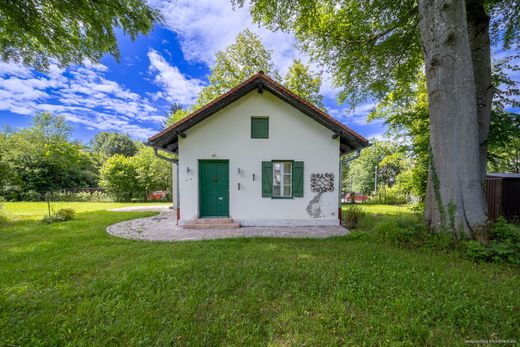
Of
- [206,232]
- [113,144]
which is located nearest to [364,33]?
[206,232]

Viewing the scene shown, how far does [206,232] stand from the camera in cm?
662

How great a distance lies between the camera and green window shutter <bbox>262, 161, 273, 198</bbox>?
24.8ft

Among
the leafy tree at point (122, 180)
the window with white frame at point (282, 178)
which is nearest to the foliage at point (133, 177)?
the leafy tree at point (122, 180)

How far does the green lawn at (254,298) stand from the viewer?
216 cm

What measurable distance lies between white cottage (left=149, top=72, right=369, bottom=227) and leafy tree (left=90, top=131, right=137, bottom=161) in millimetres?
43844

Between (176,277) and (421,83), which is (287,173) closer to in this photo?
(176,277)

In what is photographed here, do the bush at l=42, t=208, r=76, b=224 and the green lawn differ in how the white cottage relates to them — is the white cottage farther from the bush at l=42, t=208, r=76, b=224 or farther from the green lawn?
the bush at l=42, t=208, r=76, b=224

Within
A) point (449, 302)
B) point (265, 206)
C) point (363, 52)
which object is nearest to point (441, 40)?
point (363, 52)

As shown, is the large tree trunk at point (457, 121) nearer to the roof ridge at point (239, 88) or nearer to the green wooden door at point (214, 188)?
the roof ridge at point (239, 88)

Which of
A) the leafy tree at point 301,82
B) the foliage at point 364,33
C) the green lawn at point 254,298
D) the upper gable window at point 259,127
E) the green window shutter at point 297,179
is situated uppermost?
the leafy tree at point 301,82

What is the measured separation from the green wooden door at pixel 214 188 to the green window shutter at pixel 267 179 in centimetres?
131

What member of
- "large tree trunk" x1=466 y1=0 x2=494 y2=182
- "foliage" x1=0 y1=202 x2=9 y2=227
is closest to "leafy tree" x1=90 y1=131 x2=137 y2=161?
"foliage" x1=0 y1=202 x2=9 y2=227

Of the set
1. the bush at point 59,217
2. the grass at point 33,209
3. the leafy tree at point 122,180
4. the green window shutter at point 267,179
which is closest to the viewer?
the green window shutter at point 267,179

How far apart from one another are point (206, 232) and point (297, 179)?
3.61 metres
